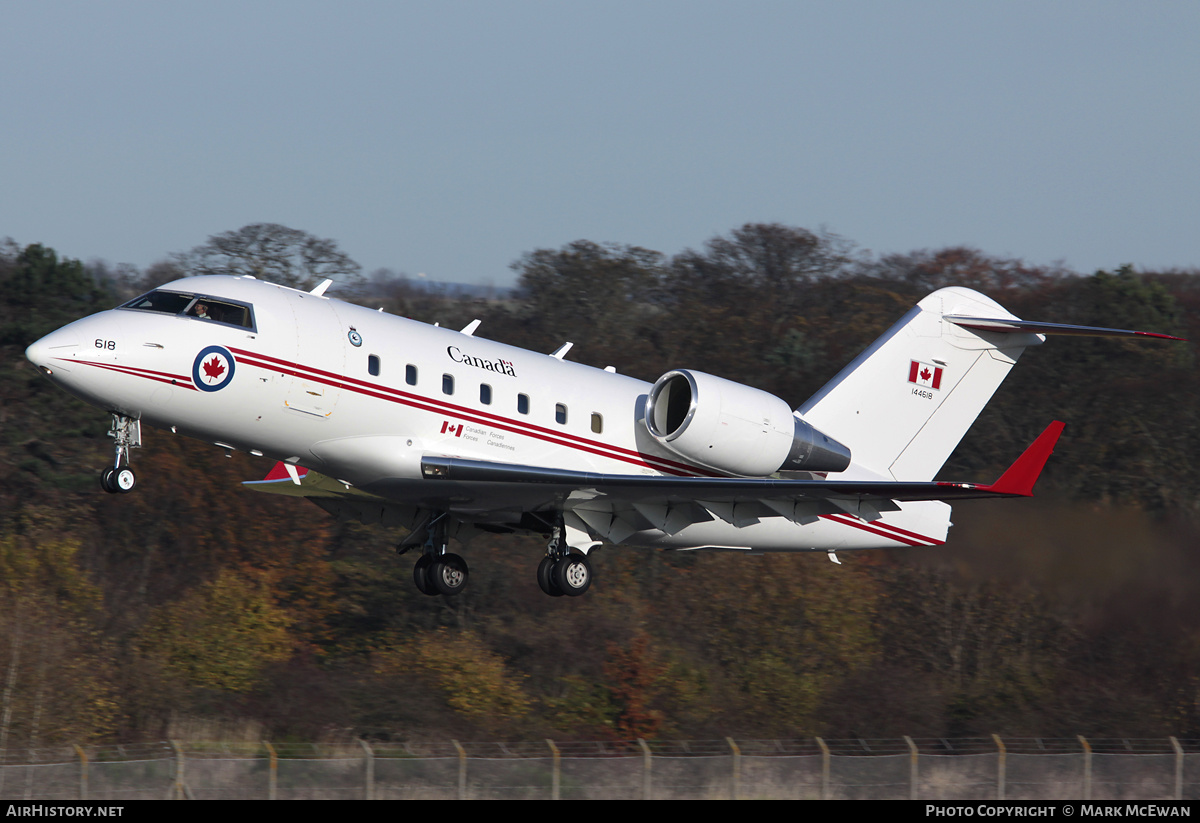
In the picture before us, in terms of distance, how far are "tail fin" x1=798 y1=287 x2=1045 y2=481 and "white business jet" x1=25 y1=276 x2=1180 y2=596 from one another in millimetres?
31

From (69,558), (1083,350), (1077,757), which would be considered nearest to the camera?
(1077,757)

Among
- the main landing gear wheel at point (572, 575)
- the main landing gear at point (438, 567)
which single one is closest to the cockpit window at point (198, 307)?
the main landing gear at point (438, 567)

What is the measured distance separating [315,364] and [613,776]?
321 inches

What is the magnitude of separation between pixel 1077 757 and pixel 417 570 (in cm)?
1100

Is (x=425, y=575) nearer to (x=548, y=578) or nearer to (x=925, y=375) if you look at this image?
(x=548, y=578)

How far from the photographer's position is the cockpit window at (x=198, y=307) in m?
15.9

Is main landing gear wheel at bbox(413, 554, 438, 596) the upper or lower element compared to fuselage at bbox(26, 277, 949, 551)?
lower

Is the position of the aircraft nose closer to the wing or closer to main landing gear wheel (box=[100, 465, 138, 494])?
main landing gear wheel (box=[100, 465, 138, 494])

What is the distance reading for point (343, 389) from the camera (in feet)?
53.3

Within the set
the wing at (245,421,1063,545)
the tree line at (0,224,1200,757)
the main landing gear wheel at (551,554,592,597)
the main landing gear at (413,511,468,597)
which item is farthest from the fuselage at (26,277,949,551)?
the tree line at (0,224,1200,757)

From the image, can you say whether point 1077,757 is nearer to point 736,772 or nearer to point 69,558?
point 736,772

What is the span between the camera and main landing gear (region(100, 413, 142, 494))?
15.4 m

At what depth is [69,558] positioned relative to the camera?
34.5 metres
